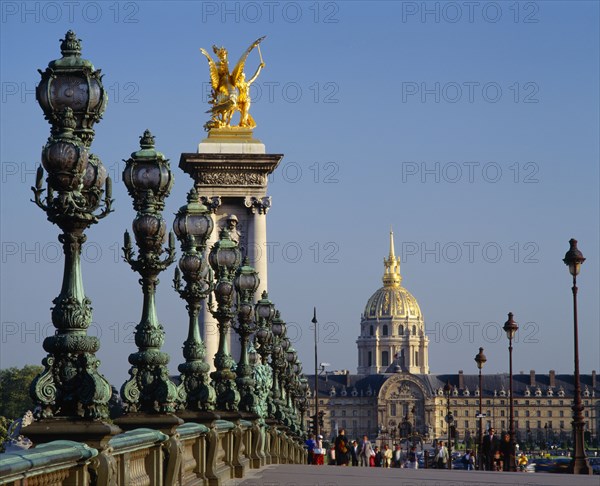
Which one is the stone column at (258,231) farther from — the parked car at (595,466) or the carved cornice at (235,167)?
the parked car at (595,466)

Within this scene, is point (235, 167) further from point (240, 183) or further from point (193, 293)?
point (193, 293)

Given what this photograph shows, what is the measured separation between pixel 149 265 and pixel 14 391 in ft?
302

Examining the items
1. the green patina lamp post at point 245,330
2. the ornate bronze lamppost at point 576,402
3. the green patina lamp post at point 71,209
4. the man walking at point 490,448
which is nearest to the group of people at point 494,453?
the man walking at point 490,448

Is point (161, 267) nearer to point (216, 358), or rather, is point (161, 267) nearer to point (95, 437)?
point (95, 437)

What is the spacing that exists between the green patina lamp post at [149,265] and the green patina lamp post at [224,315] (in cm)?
684

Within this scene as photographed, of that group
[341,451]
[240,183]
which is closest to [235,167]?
[240,183]

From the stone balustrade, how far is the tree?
66.2m

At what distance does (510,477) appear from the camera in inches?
1194

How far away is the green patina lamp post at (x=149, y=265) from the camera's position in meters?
18.0

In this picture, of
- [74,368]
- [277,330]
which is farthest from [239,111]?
[74,368]

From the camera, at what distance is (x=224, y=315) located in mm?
26500

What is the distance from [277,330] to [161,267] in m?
26.1

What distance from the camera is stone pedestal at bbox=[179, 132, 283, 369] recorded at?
72.6 m

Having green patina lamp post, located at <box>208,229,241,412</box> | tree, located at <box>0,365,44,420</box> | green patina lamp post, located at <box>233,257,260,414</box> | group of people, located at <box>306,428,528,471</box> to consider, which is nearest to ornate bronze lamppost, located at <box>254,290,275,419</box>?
green patina lamp post, located at <box>233,257,260,414</box>
